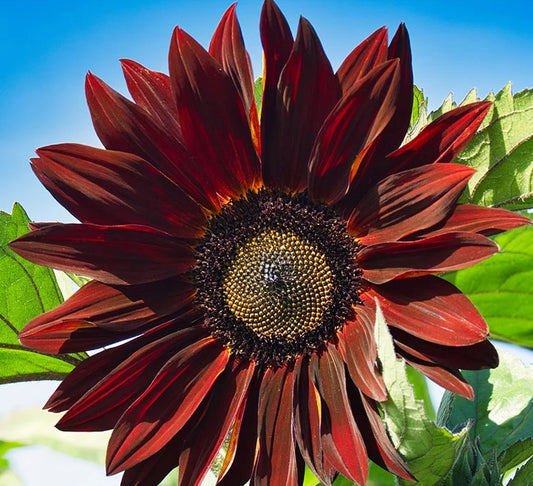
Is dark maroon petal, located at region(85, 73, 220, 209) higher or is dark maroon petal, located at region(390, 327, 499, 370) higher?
dark maroon petal, located at region(85, 73, 220, 209)

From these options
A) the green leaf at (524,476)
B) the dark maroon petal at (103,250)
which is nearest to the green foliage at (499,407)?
the green leaf at (524,476)

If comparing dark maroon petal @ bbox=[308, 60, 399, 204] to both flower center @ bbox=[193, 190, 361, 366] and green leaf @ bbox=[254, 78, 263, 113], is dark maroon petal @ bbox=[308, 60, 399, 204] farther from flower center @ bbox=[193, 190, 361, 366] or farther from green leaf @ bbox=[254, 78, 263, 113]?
green leaf @ bbox=[254, 78, 263, 113]

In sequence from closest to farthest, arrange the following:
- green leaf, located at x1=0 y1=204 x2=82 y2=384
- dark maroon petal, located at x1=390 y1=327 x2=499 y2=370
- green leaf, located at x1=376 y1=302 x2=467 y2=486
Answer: green leaf, located at x1=376 y1=302 x2=467 y2=486, dark maroon petal, located at x1=390 y1=327 x2=499 y2=370, green leaf, located at x1=0 y1=204 x2=82 y2=384

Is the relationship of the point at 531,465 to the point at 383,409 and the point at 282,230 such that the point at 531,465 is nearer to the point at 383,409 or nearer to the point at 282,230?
the point at 383,409

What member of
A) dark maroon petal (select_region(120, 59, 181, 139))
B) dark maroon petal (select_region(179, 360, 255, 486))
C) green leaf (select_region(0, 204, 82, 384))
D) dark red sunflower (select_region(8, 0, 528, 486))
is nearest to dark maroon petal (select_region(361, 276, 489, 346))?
dark red sunflower (select_region(8, 0, 528, 486))

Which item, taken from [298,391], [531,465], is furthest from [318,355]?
[531,465]

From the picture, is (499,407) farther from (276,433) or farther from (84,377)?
(84,377)

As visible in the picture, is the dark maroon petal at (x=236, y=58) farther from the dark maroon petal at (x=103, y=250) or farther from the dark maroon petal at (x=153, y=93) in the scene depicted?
the dark maroon petal at (x=103, y=250)

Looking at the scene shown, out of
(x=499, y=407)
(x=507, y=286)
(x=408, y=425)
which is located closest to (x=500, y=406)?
(x=499, y=407)
